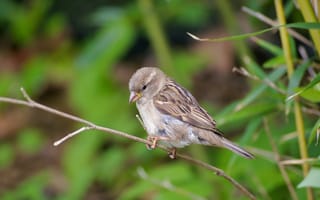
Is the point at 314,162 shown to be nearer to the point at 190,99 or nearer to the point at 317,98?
the point at 317,98

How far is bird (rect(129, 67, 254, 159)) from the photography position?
135 inches

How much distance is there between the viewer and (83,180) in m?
5.93

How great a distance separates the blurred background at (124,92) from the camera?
169 inches

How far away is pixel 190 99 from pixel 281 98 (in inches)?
14.2

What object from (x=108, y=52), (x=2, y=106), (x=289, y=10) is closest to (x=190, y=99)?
(x=289, y=10)

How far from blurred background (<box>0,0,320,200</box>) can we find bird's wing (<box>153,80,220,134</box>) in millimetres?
157

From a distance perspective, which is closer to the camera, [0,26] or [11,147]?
[11,147]

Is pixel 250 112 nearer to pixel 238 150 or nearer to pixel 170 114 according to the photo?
pixel 170 114

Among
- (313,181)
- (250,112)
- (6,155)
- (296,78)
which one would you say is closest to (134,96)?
(250,112)

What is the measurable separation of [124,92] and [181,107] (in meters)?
3.10

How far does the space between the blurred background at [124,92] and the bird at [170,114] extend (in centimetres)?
18

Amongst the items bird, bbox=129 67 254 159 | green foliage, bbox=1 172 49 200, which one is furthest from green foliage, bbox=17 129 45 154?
bird, bbox=129 67 254 159

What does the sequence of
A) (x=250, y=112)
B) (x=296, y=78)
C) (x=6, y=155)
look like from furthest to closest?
1. (x=6, y=155)
2. (x=250, y=112)
3. (x=296, y=78)

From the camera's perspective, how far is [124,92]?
6688 mm
